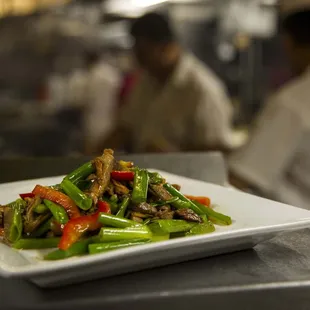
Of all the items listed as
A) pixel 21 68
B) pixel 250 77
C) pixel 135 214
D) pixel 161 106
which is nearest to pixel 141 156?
pixel 135 214

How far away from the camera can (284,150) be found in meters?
2.45

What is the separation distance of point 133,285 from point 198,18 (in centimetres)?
578

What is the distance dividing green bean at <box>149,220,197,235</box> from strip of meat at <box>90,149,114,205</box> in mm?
130

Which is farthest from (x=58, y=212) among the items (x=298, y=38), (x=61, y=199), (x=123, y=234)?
(x=298, y=38)

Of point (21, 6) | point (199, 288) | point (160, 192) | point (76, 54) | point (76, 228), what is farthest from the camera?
point (76, 54)

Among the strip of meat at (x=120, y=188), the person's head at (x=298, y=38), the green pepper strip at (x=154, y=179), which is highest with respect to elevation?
the person's head at (x=298, y=38)

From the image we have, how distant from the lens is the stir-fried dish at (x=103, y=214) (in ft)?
2.81

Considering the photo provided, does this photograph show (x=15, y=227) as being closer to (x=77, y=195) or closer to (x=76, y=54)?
(x=77, y=195)

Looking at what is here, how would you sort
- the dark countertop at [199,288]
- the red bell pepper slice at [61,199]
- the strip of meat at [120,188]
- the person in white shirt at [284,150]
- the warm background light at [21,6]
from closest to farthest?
1. the dark countertop at [199,288]
2. the red bell pepper slice at [61,199]
3. the strip of meat at [120,188]
4. the person in white shirt at [284,150]
5. the warm background light at [21,6]

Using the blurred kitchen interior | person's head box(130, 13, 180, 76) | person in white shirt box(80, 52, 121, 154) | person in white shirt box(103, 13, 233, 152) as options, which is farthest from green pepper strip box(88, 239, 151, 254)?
person in white shirt box(80, 52, 121, 154)

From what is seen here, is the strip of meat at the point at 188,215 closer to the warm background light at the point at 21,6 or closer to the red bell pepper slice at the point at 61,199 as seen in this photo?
the red bell pepper slice at the point at 61,199

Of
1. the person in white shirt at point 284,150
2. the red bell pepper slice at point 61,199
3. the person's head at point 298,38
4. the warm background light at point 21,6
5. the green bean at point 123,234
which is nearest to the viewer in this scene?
the green bean at point 123,234

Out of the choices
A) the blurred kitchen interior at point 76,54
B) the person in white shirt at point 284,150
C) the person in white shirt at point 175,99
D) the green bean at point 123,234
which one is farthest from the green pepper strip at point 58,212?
the blurred kitchen interior at point 76,54

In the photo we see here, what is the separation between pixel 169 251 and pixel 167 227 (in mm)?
96
